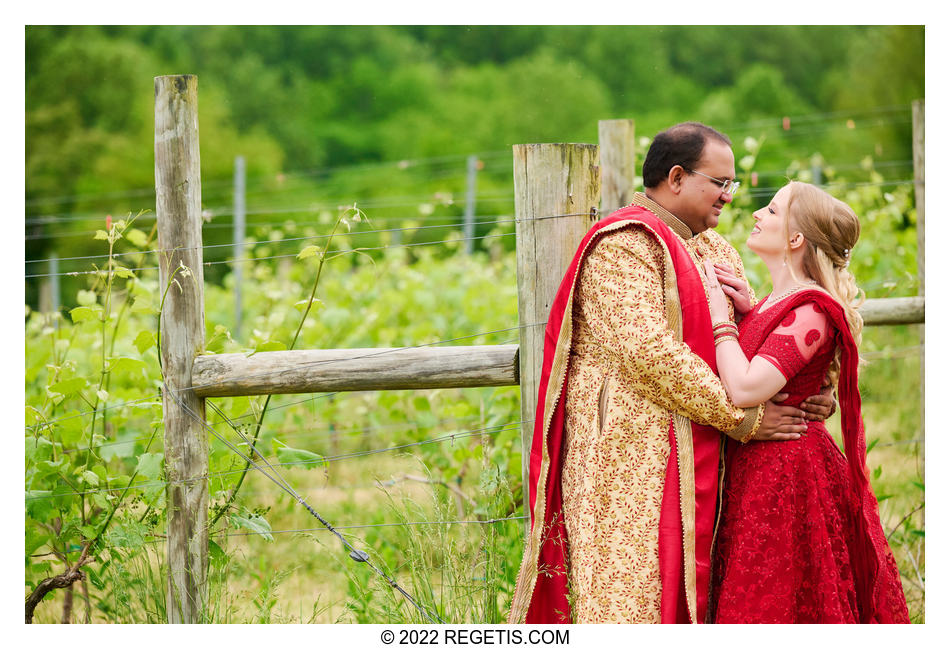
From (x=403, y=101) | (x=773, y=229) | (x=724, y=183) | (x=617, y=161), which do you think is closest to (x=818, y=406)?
(x=773, y=229)

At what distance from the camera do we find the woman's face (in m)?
2.44

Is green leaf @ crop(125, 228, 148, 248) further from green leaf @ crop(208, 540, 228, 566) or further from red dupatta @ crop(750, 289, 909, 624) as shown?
red dupatta @ crop(750, 289, 909, 624)

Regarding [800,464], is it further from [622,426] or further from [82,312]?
[82,312]

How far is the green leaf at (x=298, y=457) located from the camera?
2.88 m

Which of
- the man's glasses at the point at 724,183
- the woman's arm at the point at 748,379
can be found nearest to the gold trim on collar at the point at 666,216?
the man's glasses at the point at 724,183

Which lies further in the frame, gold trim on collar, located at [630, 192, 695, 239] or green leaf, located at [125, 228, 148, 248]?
green leaf, located at [125, 228, 148, 248]

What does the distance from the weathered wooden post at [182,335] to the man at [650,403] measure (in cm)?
110

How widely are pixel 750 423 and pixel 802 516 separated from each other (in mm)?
295

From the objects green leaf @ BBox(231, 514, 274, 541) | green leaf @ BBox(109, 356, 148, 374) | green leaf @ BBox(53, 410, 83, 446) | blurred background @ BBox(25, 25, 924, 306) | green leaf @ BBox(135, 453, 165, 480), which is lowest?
green leaf @ BBox(231, 514, 274, 541)

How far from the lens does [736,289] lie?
8.41 feet

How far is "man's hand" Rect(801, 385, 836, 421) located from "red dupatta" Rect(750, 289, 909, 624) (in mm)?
42

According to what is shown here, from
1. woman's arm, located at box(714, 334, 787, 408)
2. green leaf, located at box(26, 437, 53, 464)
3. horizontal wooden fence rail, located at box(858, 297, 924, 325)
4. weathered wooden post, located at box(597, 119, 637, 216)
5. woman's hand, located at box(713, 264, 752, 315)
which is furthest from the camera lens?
horizontal wooden fence rail, located at box(858, 297, 924, 325)

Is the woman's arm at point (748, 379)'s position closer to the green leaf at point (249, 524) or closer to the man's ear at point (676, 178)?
the man's ear at point (676, 178)

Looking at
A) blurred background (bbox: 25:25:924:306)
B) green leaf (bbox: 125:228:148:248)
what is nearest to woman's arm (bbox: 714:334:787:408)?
green leaf (bbox: 125:228:148:248)
